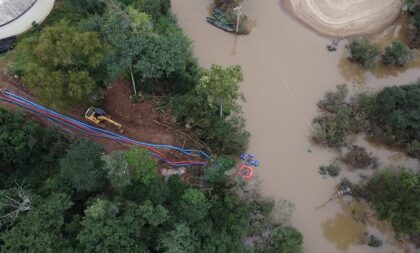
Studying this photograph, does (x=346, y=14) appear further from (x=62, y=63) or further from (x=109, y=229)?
(x=109, y=229)

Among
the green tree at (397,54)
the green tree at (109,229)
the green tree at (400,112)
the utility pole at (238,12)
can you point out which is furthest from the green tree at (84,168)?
the green tree at (397,54)

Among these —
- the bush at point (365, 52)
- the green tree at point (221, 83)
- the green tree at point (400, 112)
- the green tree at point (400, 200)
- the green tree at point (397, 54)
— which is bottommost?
the green tree at point (221, 83)

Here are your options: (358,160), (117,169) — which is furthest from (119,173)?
(358,160)

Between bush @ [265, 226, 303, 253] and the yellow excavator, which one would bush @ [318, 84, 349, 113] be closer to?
bush @ [265, 226, 303, 253]

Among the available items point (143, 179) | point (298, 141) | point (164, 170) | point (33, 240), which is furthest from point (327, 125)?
point (33, 240)

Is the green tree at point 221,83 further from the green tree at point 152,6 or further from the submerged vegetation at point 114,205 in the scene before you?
the green tree at point 152,6

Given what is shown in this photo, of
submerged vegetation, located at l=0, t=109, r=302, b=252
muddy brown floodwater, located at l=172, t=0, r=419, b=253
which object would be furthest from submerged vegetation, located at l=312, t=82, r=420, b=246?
submerged vegetation, located at l=0, t=109, r=302, b=252
